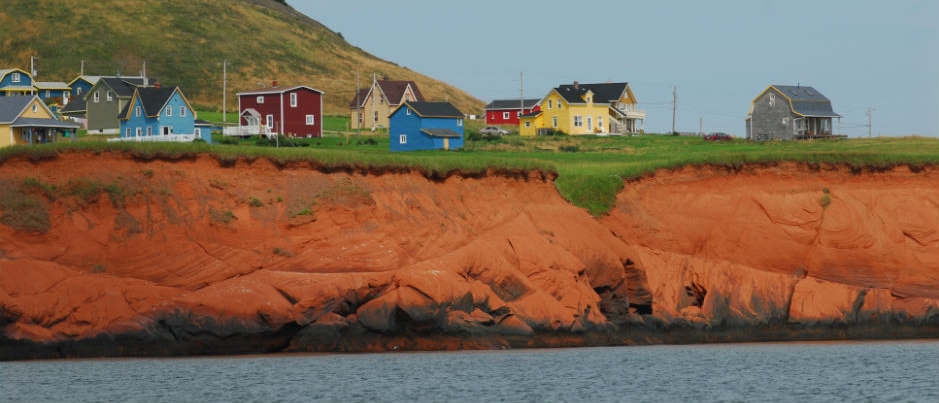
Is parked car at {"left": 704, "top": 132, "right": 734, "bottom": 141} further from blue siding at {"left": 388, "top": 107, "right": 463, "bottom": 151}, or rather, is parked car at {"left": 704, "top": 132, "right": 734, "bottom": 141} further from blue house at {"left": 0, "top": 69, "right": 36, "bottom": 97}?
blue house at {"left": 0, "top": 69, "right": 36, "bottom": 97}

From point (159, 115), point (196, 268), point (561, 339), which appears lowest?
point (561, 339)

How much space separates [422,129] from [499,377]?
5512 cm

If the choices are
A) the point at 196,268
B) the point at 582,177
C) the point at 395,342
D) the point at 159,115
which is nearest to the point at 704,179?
the point at 582,177

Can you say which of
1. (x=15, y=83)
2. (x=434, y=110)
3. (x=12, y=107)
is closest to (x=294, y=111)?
(x=434, y=110)

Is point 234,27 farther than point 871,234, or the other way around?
point 234,27

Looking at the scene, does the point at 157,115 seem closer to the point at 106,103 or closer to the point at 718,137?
the point at 106,103

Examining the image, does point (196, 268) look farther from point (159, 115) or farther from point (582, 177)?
point (159, 115)

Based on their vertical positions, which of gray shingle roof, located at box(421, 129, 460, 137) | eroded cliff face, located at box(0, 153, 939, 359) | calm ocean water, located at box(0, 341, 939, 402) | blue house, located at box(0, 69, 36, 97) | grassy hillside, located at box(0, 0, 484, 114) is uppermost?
grassy hillside, located at box(0, 0, 484, 114)

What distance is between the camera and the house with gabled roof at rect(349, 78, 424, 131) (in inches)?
4550

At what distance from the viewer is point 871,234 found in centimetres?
4581

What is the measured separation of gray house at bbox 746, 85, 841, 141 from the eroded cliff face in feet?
161

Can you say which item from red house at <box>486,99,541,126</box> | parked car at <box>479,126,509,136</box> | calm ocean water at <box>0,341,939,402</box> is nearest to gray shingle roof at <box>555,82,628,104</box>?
parked car at <box>479,126,509,136</box>

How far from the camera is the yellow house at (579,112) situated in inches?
4235

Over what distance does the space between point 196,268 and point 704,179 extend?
19.3m
